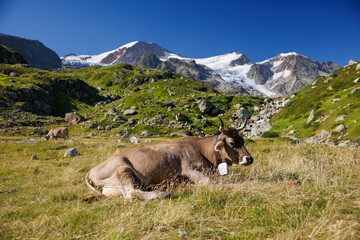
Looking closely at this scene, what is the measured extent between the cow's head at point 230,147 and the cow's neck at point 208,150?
0.31m

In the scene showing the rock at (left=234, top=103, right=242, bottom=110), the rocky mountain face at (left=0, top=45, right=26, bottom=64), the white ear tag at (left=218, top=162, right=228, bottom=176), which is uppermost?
the rocky mountain face at (left=0, top=45, right=26, bottom=64)

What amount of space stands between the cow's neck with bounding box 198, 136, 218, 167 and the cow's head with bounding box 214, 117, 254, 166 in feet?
1.02

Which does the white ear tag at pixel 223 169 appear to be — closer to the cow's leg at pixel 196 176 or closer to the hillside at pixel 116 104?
the cow's leg at pixel 196 176

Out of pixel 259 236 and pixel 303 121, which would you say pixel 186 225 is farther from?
pixel 303 121

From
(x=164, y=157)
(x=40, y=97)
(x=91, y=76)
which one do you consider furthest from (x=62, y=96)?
(x=164, y=157)

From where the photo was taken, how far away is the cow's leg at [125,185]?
575 cm

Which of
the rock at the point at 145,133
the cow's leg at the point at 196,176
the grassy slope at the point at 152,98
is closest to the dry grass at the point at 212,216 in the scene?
the cow's leg at the point at 196,176

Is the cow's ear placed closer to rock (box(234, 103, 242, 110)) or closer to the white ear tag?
the white ear tag

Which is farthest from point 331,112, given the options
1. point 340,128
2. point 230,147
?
point 230,147

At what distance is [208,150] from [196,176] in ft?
4.76

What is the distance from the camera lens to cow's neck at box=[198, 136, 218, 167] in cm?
775

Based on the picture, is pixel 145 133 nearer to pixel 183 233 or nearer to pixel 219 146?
pixel 219 146

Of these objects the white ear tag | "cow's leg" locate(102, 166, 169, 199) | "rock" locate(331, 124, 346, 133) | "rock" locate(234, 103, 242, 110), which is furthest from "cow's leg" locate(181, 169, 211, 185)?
"rock" locate(234, 103, 242, 110)

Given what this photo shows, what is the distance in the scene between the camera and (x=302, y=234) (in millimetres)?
3402
